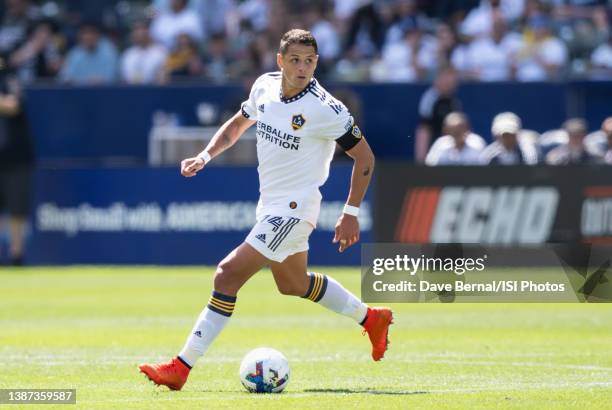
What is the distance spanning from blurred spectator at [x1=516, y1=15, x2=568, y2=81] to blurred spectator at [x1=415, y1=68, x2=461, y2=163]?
1364mm

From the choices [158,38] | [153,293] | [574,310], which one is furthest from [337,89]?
[574,310]

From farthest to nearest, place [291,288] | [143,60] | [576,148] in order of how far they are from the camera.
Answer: [143,60] → [576,148] → [291,288]

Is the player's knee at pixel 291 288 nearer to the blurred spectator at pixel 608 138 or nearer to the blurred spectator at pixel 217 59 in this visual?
the blurred spectator at pixel 608 138

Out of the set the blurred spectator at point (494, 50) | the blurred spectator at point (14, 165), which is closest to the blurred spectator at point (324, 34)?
the blurred spectator at point (494, 50)

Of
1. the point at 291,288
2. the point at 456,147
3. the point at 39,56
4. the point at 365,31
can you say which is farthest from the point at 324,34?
the point at 291,288

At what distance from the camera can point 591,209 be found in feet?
64.8

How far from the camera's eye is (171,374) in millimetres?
9289

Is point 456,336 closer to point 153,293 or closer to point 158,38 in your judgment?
point 153,293

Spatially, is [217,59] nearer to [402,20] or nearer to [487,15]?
[402,20]

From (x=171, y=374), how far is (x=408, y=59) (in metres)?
15.1

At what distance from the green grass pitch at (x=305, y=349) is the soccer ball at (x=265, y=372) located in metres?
0.13

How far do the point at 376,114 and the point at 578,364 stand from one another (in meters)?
12.4

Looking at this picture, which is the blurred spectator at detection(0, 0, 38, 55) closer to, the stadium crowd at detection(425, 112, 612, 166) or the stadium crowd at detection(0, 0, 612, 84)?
the stadium crowd at detection(0, 0, 612, 84)

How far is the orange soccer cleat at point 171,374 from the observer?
364 inches
